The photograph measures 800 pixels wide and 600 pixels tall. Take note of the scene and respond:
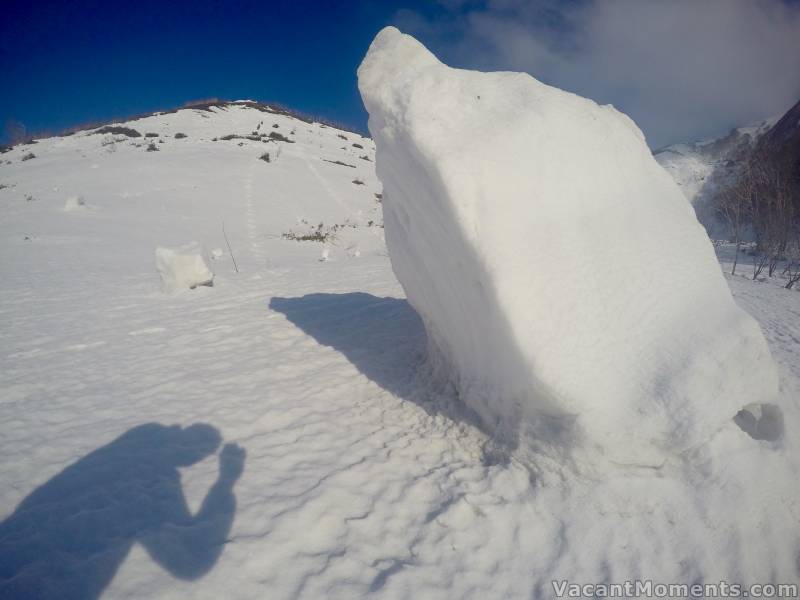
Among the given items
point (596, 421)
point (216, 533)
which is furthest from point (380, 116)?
point (216, 533)

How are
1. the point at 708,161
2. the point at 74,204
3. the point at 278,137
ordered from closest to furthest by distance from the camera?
the point at 74,204 < the point at 708,161 < the point at 278,137

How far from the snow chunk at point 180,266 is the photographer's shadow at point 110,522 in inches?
182

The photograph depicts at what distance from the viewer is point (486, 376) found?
115 inches

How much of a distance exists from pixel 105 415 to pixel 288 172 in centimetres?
1846

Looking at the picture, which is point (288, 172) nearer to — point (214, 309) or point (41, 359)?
point (214, 309)

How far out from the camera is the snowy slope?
2.00 m

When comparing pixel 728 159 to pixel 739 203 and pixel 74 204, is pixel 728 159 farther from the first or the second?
pixel 74 204

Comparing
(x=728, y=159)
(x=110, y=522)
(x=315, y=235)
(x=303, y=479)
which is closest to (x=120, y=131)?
(x=315, y=235)

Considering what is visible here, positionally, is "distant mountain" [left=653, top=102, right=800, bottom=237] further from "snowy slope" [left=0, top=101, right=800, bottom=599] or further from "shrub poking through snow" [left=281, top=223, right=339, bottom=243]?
"shrub poking through snow" [left=281, top=223, right=339, bottom=243]

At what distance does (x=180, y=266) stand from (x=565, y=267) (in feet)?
21.9

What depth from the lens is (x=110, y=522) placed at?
7.58 ft

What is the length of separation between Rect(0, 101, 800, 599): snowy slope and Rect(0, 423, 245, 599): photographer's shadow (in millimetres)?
11

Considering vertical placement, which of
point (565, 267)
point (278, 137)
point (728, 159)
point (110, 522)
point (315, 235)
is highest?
point (278, 137)

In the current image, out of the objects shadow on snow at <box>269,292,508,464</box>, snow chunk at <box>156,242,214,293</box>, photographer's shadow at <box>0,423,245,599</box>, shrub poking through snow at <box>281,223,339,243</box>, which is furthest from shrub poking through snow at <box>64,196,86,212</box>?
photographer's shadow at <box>0,423,245,599</box>
